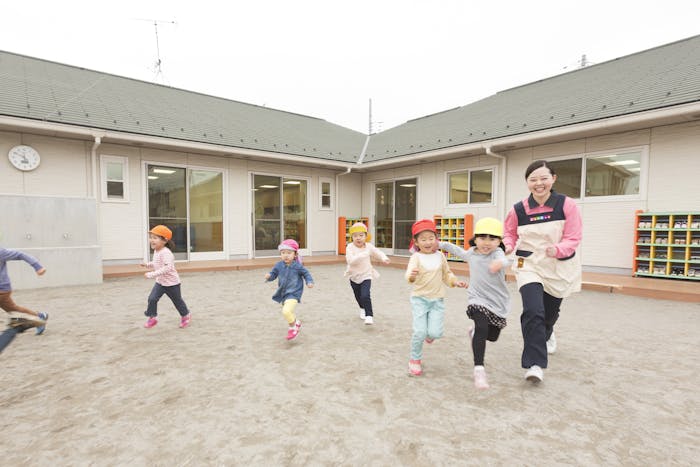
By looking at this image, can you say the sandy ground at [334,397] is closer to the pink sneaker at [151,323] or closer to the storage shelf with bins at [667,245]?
the pink sneaker at [151,323]

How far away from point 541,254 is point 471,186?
330 inches

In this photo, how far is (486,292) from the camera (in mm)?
3088

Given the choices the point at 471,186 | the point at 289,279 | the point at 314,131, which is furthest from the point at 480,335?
the point at 314,131

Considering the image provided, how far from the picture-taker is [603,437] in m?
2.27

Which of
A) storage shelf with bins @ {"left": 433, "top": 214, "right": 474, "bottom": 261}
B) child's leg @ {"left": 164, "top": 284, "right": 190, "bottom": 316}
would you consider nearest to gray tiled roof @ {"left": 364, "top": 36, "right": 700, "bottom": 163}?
storage shelf with bins @ {"left": 433, "top": 214, "right": 474, "bottom": 261}

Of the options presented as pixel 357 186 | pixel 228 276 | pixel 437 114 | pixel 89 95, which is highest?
pixel 437 114

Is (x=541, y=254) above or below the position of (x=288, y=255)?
above

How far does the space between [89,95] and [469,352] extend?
39.5 ft

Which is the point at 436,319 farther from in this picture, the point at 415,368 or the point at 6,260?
the point at 6,260

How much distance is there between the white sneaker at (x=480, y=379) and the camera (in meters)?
2.94

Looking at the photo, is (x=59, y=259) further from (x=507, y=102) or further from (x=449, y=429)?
(x=507, y=102)

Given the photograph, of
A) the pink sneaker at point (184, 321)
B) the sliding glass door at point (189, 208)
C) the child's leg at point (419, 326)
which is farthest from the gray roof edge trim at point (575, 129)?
the pink sneaker at point (184, 321)

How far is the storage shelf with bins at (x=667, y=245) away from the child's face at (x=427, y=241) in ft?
23.4

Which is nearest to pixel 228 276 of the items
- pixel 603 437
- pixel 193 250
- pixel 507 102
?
pixel 193 250
